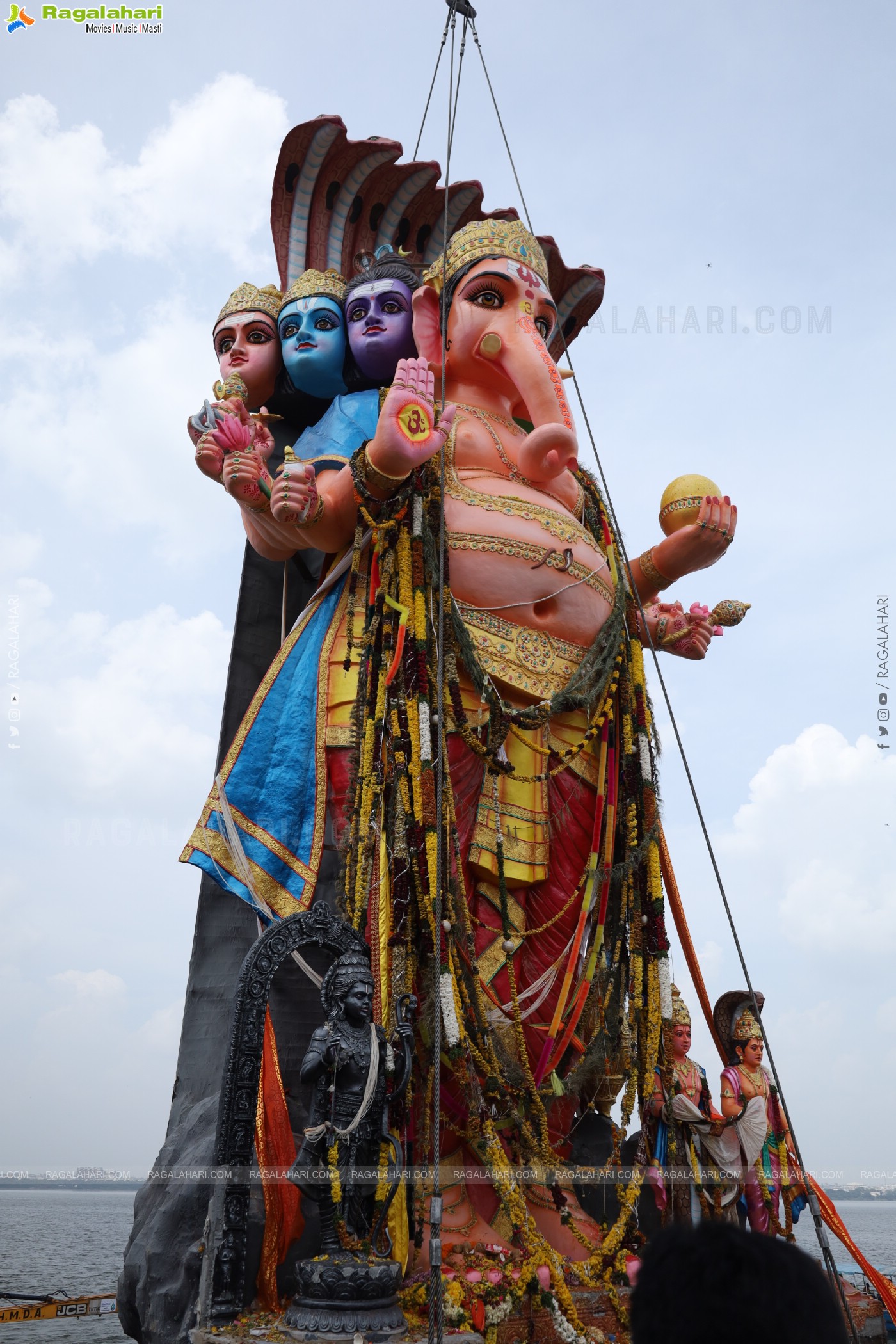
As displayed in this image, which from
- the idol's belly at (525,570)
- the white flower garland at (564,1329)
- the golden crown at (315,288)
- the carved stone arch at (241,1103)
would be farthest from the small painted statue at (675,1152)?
the golden crown at (315,288)

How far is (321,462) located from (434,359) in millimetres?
1027

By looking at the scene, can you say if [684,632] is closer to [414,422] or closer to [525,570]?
[525,570]

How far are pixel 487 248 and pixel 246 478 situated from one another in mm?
2321

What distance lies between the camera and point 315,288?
25.3 feet

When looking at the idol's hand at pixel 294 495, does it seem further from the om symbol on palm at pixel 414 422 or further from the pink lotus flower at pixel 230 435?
the om symbol on palm at pixel 414 422

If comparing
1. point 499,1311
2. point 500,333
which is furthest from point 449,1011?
point 500,333

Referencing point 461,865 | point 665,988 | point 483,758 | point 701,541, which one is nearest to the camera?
point 461,865

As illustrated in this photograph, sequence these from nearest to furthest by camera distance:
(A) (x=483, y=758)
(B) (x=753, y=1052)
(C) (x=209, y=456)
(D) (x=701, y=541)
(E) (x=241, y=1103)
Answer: (E) (x=241, y=1103), (A) (x=483, y=758), (C) (x=209, y=456), (B) (x=753, y=1052), (D) (x=701, y=541)

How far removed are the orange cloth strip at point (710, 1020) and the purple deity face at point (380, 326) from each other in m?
3.64

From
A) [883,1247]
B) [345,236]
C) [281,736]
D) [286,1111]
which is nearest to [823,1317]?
[286,1111]

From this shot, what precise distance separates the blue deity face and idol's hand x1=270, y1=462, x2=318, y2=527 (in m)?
1.62

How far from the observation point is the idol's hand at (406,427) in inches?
229

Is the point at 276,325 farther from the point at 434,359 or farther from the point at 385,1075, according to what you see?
the point at 385,1075

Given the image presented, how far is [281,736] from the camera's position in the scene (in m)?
6.13
